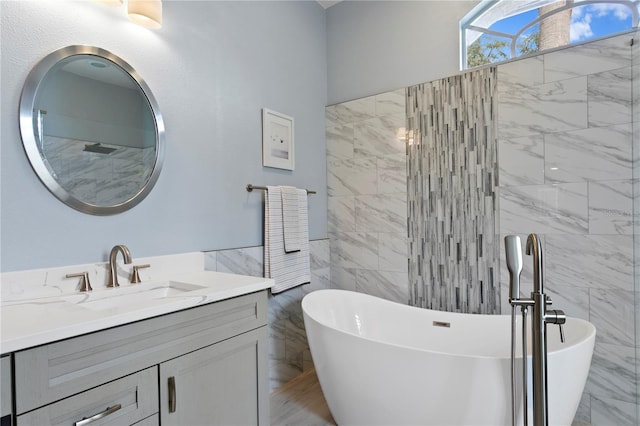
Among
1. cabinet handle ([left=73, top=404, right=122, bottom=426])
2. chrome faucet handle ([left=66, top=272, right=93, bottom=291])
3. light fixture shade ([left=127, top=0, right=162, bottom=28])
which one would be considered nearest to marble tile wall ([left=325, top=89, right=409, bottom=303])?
light fixture shade ([left=127, top=0, right=162, bottom=28])

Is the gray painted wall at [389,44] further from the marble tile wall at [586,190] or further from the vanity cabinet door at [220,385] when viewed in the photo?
the vanity cabinet door at [220,385]

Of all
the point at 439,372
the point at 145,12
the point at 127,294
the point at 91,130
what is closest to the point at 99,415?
the point at 127,294

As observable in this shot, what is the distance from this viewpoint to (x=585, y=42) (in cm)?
190

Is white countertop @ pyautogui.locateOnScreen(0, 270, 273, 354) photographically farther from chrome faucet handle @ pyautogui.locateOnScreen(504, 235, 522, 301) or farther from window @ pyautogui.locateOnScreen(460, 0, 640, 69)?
window @ pyautogui.locateOnScreen(460, 0, 640, 69)

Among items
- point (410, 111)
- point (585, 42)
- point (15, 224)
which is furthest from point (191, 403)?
point (585, 42)

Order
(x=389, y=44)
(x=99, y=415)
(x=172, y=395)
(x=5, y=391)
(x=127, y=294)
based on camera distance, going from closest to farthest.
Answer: (x=5, y=391) < (x=99, y=415) < (x=172, y=395) < (x=127, y=294) < (x=389, y=44)

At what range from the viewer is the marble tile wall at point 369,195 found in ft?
8.34

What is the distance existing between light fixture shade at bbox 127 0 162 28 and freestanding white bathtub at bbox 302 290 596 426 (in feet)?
5.37

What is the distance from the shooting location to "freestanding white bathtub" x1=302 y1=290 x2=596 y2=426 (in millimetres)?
1388

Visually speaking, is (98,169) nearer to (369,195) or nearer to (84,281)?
(84,281)

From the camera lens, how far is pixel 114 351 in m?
1.00

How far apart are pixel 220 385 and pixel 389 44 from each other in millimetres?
2519

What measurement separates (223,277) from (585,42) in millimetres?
2333

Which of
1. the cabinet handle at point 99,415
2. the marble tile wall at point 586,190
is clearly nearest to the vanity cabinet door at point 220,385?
the cabinet handle at point 99,415
